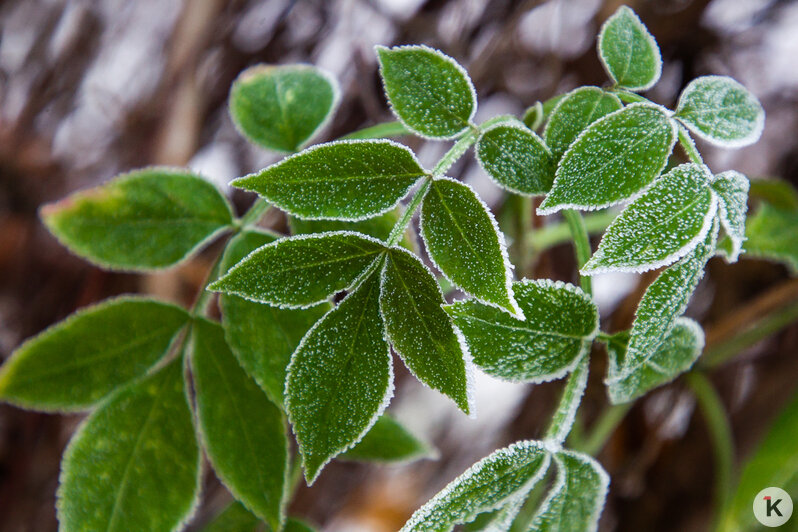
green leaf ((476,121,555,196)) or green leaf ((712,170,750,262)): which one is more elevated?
green leaf ((476,121,555,196))

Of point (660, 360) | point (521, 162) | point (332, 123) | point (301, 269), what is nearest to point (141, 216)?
point (301, 269)

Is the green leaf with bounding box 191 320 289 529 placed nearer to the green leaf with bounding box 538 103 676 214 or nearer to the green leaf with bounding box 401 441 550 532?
Answer: the green leaf with bounding box 401 441 550 532

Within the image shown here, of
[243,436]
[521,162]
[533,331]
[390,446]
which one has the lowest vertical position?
[390,446]

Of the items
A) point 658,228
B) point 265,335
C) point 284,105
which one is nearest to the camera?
point 658,228

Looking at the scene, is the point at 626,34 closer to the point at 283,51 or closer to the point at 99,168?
the point at 283,51

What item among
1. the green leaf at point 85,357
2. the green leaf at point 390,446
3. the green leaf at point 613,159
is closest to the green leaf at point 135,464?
the green leaf at point 85,357

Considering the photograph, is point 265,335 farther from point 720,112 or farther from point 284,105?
point 720,112

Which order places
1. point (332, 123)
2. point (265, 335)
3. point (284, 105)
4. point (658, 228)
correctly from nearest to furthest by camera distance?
point (658, 228), point (265, 335), point (284, 105), point (332, 123)

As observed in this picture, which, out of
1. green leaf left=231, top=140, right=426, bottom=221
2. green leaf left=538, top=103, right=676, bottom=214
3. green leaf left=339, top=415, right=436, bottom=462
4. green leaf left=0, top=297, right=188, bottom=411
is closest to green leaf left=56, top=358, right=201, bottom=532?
green leaf left=0, top=297, right=188, bottom=411
